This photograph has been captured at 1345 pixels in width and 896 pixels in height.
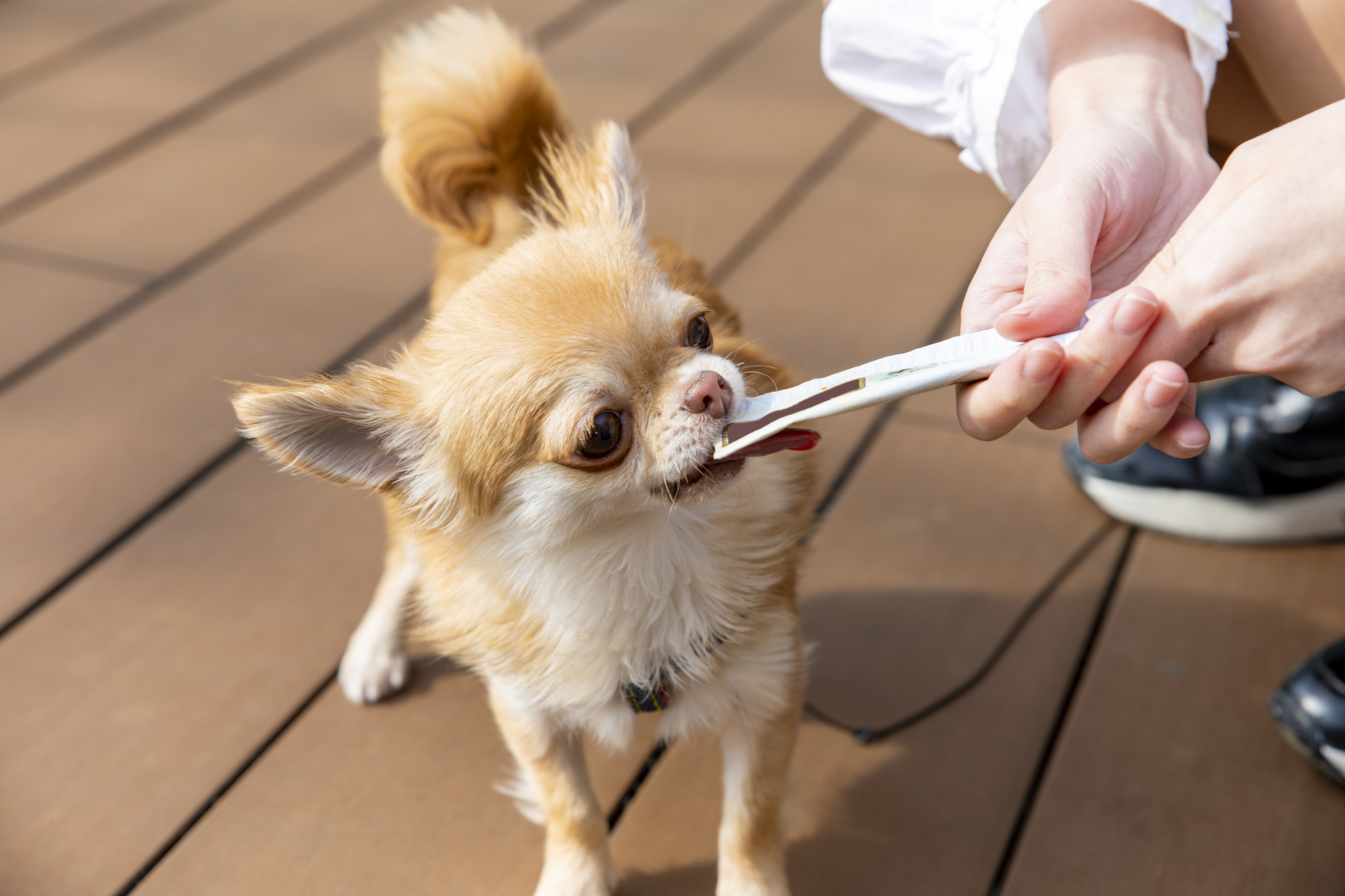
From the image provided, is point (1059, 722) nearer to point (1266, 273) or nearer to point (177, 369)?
point (1266, 273)

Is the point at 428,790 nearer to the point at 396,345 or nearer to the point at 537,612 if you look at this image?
the point at 537,612

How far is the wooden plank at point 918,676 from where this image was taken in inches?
57.2

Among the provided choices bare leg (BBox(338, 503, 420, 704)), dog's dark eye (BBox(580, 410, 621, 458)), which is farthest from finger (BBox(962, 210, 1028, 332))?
bare leg (BBox(338, 503, 420, 704))

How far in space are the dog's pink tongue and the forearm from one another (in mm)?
528

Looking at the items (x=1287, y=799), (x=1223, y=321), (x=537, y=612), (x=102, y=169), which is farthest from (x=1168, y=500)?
(x=102, y=169)

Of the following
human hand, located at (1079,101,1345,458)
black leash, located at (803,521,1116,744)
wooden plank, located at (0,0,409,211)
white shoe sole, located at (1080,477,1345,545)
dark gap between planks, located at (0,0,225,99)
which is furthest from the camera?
dark gap between planks, located at (0,0,225,99)

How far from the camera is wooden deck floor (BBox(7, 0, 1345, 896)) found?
4.78ft

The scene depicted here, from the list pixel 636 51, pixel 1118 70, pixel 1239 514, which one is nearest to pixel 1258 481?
pixel 1239 514

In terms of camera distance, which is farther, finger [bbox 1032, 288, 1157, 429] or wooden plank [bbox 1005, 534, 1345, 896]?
wooden plank [bbox 1005, 534, 1345, 896]

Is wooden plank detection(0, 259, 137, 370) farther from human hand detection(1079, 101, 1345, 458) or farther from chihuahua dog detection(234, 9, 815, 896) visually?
human hand detection(1079, 101, 1345, 458)

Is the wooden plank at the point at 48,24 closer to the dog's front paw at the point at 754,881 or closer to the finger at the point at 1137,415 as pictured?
the dog's front paw at the point at 754,881

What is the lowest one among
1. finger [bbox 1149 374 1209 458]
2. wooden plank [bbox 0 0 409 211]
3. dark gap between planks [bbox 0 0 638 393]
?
finger [bbox 1149 374 1209 458]

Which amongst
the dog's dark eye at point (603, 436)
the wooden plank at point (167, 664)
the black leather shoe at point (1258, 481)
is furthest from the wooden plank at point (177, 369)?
the black leather shoe at point (1258, 481)

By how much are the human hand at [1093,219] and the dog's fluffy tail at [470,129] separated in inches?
28.8
